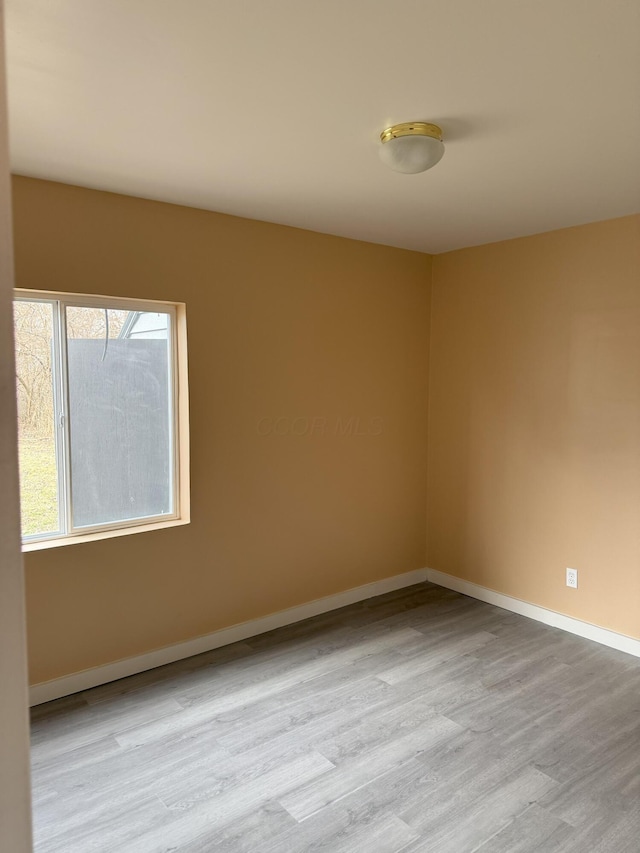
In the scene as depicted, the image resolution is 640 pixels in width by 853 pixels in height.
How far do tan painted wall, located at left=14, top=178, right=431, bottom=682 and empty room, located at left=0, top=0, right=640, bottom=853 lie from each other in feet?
0.06

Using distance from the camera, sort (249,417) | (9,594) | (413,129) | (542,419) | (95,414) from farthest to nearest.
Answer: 1. (542,419)
2. (249,417)
3. (95,414)
4. (413,129)
5. (9,594)

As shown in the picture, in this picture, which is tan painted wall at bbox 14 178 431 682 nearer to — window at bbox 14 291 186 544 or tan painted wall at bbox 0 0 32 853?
window at bbox 14 291 186 544

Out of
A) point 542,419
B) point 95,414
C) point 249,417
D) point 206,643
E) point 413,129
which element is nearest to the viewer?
point 413,129

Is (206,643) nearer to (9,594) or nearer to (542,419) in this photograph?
(542,419)

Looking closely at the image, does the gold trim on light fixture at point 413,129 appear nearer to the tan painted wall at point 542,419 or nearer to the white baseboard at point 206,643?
the tan painted wall at point 542,419

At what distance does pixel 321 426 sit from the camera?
380cm

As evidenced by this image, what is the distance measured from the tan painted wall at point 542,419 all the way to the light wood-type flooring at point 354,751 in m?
0.49

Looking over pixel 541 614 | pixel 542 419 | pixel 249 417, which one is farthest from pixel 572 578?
pixel 249 417

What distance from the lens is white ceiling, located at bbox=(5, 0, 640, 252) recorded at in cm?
147

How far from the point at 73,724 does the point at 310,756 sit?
3.64 feet

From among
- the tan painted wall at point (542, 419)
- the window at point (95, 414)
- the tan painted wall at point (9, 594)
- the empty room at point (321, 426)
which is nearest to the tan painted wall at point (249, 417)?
the empty room at point (321, 426)

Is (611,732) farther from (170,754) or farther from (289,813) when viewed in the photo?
(170,754)

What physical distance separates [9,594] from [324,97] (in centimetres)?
171

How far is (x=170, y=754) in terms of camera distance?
7.98ft
